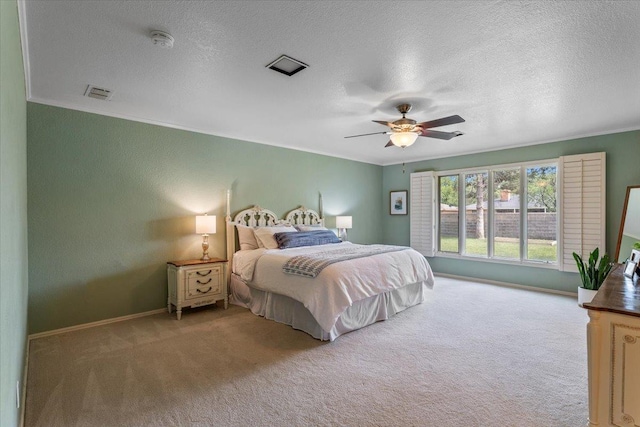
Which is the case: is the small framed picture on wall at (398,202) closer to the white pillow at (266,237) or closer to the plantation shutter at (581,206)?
the plantation shutter at (581,206)

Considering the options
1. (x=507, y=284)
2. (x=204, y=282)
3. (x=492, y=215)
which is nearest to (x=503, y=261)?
(x=507, y=284)

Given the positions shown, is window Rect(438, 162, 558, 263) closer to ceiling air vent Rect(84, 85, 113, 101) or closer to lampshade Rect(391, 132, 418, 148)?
lampshade Rect(391, 132, 418, 148)

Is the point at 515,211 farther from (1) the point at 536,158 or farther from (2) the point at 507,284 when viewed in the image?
(2) the point at 507,284

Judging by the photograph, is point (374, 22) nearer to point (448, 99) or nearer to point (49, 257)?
point (448, 99)

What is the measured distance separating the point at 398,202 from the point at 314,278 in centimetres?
449

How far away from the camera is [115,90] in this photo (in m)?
3.13

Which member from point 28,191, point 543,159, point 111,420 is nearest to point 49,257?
point 28,191

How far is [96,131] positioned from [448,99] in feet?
13.2

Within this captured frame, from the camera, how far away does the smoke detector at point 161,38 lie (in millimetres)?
2137

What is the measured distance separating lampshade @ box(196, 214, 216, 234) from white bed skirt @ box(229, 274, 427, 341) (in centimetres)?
86

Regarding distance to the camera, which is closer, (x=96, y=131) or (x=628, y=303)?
(x=628, y=303)

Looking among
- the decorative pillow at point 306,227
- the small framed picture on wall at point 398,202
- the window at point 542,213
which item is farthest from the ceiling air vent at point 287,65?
the small framed picture on wall at point 398,202

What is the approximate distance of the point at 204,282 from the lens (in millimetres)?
4125

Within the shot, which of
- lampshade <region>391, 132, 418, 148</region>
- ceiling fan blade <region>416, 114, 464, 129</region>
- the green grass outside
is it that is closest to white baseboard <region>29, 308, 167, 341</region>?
lampshade <region>391, 132, 418, 148</region>
